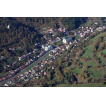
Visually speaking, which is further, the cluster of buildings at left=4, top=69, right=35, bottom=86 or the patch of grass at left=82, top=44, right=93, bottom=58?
the patch of grass at left=82, top=44, right=93, bottom=58

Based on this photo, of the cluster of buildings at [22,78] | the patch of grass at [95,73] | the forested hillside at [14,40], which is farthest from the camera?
the forested hillside at [14,40]

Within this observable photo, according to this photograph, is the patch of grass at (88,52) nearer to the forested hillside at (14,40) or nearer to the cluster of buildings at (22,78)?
the cluster of buildings at (22,78)

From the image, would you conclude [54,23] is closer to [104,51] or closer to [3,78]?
[104,51]

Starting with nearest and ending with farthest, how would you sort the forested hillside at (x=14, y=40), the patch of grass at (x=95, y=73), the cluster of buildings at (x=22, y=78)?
the patch of grass at (x=95, y=73) → the cluster of buildings at (x=22, y=78) → the forested hillside at (x=14, y=40)

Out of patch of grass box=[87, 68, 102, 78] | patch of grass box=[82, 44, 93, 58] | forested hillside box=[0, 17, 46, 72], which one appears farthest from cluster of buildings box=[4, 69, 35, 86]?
patch of grass box=[82, 44, 93, 58]

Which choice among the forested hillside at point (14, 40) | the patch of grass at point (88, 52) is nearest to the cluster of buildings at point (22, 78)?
the forested hillside at point (14, 40)

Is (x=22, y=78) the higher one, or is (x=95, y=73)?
(x=95, y=73)

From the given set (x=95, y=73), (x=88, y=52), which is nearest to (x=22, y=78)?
(x=95, y=73)

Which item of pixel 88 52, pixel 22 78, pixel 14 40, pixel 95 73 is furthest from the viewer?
pixel 14 40

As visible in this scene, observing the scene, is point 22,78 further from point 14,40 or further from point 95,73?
point 14,40

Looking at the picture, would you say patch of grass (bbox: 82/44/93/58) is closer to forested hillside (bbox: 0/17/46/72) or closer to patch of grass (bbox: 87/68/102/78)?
patch of grass (bbox: 87/68/102/78)

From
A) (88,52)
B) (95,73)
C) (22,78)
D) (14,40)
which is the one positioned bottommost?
(22,78)

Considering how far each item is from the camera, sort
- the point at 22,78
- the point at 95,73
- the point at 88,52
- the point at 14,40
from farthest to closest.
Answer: the point at 14,40 → the point at 88,52 → the point at 22,78 → the point at 95,73
